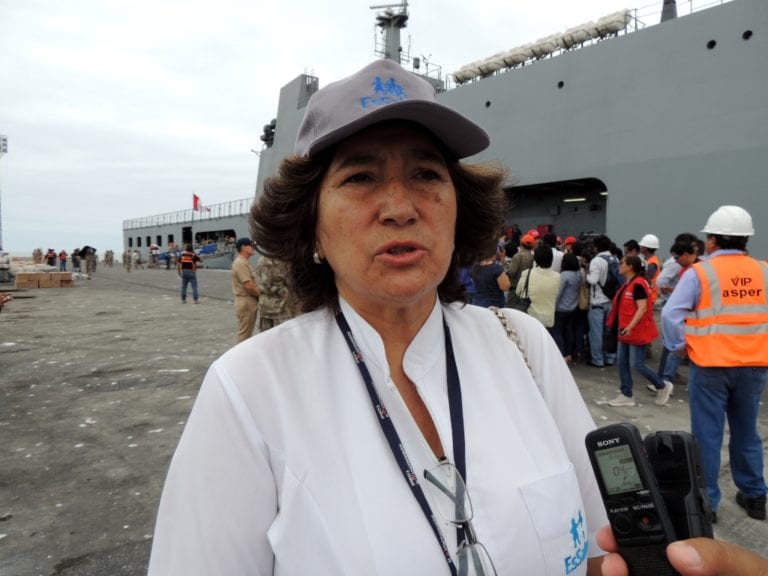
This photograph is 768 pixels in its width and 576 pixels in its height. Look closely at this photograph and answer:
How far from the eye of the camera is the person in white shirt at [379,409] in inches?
37.3

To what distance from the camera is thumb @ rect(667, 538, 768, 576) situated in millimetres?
781

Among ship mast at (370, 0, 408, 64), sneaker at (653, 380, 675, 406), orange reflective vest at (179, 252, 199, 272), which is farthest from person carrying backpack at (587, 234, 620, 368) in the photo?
ship mast at (370, 0, 408, 64)

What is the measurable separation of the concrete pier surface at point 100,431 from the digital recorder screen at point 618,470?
8.38 feet

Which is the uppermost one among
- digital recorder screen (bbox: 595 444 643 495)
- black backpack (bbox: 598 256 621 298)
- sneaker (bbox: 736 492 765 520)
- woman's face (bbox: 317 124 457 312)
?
woman's face (bbox: 317 124 457 312)

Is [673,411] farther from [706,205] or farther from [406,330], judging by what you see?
[706,205]

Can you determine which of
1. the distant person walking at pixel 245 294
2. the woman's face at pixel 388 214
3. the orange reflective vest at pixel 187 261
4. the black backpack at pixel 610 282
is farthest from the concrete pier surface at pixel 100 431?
the orange reflective vest at pixel 187 261

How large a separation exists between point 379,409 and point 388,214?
456mm

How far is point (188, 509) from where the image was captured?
3.10ft

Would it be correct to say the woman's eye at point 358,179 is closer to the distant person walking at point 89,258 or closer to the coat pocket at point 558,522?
the coat pocket at point 558,522

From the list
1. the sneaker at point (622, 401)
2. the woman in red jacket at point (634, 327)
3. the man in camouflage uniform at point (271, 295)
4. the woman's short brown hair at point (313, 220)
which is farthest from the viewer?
the man in camouflage uniform at point (271, 295)

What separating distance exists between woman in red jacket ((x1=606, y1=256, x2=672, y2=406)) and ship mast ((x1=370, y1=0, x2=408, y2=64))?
60.6 feet

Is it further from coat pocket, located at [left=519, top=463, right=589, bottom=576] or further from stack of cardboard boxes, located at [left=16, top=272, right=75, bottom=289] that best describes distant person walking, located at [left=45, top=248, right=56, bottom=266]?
coat pocket, located at [left=519, top=463, right=589, bottom=576]

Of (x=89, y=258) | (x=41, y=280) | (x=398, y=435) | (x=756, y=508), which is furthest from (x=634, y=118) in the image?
(x=89, y=258)

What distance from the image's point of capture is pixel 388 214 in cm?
112
